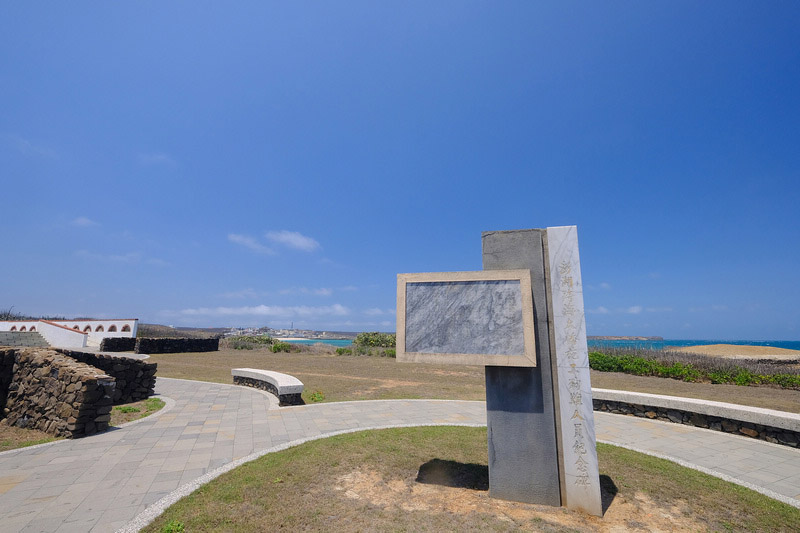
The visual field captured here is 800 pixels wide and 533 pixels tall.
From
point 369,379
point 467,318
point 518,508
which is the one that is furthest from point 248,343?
point 518,508

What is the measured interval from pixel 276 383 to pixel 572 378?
30.1 feet

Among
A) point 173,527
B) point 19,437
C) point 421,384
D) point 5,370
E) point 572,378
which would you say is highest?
point 572,378

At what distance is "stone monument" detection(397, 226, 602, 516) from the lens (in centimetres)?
447

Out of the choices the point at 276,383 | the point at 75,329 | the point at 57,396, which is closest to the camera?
the point at 57,396

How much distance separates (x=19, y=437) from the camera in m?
7.29

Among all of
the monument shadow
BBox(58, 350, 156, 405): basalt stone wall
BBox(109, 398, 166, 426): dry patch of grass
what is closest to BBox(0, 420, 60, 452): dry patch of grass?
BBox(109, 398, 166, 426): dry patch of grass

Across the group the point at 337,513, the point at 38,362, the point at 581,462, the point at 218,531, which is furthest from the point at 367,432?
the point at 38,362

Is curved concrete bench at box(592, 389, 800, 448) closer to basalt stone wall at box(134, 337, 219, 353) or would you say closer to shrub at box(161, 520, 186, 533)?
shrub at box(161, 520, 186, 533)

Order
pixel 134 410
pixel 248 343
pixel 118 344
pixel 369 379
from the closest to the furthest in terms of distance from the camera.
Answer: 1. pixel 134 410
2. pixel 369 379
3. pixel 118 344
4. pixel 248 343

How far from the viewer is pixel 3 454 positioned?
6.11 meters

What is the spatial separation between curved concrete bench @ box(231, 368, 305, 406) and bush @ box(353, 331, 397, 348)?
20569mm

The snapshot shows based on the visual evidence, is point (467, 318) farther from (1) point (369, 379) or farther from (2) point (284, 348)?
(2) point (284, 348)

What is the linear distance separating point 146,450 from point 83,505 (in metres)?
2.19

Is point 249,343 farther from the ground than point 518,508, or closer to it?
farther from the ground
